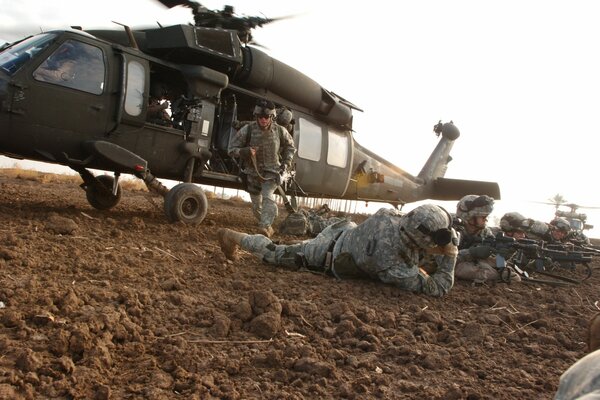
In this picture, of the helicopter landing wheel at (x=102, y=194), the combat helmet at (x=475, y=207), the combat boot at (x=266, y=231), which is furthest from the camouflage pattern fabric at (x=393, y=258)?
the helicopter landing wheel at (x=102, y=194)

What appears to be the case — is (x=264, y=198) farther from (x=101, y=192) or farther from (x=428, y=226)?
(x=428, y=226)

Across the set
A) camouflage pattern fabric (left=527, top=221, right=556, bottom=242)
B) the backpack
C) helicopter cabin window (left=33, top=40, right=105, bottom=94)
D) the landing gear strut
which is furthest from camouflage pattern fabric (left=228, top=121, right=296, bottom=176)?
camouflage pattern fabric (left=527, top=221, right=556, bottom=242)

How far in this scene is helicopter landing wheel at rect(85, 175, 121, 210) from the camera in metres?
6.97

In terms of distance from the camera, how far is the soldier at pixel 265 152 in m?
6.95

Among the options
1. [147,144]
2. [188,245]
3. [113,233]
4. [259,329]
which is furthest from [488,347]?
[147,144]

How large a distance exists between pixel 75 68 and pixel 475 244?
5.14m

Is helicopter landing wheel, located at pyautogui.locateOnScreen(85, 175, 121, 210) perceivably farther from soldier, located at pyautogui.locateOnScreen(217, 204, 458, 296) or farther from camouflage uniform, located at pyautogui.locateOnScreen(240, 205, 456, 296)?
camouflage uniform, located at pyautogui.locateOnScreen(240, 205, 456, 296)

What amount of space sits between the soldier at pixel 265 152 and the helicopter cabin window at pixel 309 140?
1079 mm

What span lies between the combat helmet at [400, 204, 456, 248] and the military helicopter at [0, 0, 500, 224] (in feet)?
11.1

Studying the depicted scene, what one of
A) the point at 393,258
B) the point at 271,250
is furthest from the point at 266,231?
the point at 393,258

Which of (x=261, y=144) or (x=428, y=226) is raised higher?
(x=261, y=144)

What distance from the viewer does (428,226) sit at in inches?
152

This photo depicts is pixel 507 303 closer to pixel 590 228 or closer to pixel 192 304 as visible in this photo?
pixel 192 304

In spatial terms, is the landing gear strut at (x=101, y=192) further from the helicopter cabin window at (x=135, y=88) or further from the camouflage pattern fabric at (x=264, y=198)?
the camouflage pattern fabric at (x=264, y=198)
